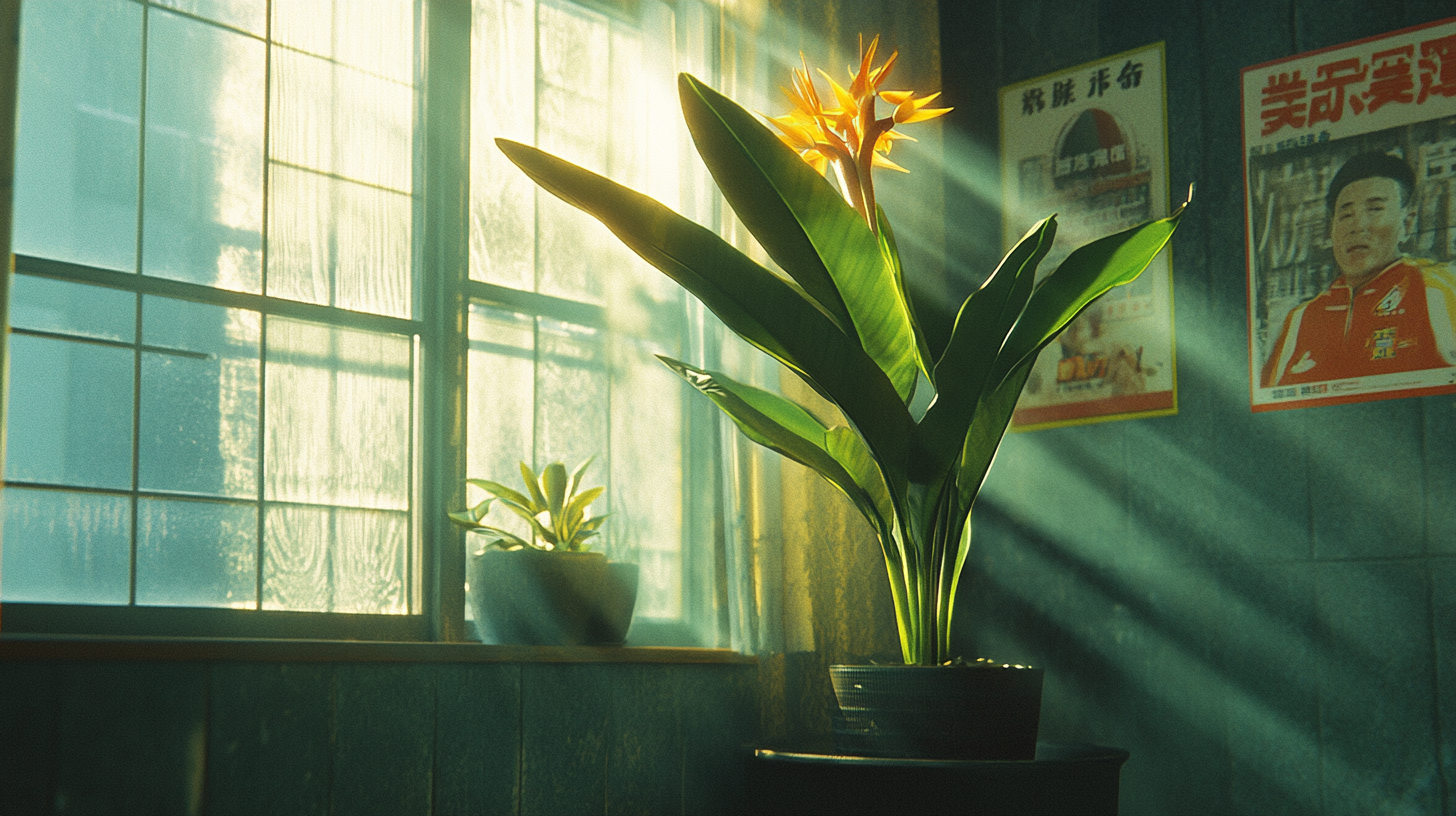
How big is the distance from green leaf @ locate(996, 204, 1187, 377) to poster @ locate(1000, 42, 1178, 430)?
104cm

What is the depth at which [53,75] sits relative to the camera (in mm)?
1436

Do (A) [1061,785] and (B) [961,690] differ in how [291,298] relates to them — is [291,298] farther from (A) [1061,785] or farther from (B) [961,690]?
(A) [1061,785]

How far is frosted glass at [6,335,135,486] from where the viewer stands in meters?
1.37

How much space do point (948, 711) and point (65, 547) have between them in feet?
3.54

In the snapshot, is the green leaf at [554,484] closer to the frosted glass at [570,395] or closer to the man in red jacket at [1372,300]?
the frosted glass at [570,395]

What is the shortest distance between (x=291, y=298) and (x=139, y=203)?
0.73 ft

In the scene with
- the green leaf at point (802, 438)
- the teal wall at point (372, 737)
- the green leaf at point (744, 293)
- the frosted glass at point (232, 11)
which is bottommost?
the teal wall at point (372, 737)

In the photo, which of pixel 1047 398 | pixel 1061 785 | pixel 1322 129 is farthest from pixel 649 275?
Result: pixel 1322 129

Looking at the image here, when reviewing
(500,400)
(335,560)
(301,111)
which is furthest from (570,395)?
(301,111)

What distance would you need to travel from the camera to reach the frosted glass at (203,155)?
1.51 metres

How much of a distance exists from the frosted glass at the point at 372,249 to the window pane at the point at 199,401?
169mm

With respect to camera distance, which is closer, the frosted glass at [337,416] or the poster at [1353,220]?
the frosted glass at [337,416]

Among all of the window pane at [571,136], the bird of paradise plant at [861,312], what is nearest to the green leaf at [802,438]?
the bird of paradise plant at [861,312]

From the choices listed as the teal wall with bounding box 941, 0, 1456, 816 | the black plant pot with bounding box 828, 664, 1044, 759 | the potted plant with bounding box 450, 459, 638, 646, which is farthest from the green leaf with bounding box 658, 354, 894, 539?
the teal wall with bounding box 941, 0, 1456, 816
